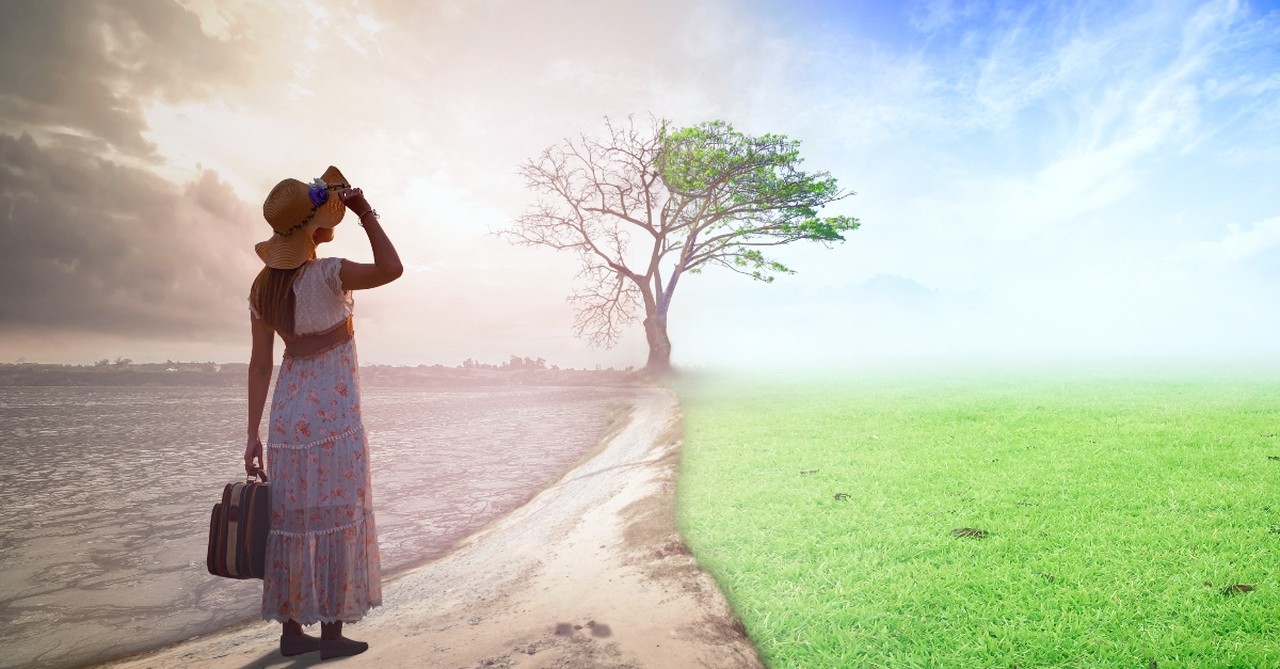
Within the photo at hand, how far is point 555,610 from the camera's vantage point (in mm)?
3615

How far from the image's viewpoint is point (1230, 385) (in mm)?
15266

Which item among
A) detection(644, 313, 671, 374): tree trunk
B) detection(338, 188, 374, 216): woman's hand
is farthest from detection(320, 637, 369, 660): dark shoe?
detection(644, 313, 671, 374): tree trunk

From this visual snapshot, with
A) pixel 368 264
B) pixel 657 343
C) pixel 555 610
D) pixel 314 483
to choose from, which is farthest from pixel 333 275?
pixel 657 343

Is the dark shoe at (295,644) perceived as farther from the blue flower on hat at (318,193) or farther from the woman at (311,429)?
the blue flower on hat at (318,193)

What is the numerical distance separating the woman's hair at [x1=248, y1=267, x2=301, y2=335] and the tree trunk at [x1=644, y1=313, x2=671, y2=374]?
23715mm

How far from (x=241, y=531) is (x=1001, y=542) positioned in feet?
16.4

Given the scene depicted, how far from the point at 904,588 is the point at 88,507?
10667 mm

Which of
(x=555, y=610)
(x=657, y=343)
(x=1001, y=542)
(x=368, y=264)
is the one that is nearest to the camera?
(x=368, y=264)

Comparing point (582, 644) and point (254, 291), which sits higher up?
point (254, 291)

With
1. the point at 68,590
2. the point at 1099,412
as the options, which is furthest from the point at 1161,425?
the point at 68,590

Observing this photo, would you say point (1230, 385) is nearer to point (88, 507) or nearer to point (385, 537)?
point (385, 537)

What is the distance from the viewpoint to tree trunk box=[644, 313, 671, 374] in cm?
2694

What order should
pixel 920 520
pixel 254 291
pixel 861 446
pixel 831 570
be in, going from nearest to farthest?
pixel 254 291 < pixel 831 570 < pixel 920 520 < pixel 861 446

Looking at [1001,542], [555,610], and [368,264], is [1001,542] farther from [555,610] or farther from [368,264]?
[368,264]
